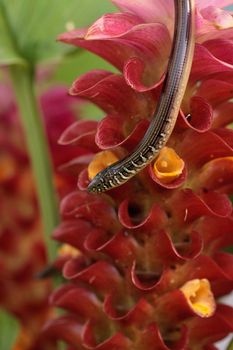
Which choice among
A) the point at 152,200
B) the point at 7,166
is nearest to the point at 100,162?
the point at 152,200

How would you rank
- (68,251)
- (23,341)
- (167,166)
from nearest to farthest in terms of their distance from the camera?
(167,166), (68,251), (23,341)

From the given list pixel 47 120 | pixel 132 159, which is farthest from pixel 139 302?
pixel 47 120

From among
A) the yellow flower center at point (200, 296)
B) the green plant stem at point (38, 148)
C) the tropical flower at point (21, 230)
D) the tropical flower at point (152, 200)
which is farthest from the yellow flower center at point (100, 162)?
the tropical flower at point (21, 230)

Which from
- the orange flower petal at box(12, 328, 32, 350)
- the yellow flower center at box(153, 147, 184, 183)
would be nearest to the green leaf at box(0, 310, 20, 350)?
the orange flower petal at box(12, 328, 32, 350)

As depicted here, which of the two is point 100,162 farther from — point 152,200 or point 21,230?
point 21,230

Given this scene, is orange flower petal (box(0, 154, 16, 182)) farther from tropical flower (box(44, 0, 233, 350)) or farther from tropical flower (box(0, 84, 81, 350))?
tropical flower (box(44, 0, 233, 350))

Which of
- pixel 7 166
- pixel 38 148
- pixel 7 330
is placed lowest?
pixel 7 330

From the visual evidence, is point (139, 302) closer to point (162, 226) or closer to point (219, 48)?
point (162, 226)
